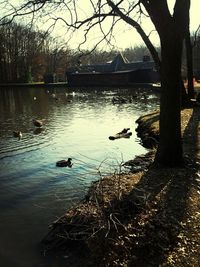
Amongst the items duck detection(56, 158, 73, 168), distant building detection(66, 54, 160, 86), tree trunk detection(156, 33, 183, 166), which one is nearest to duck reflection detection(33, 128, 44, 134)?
duck detection(56, 158, 73, 168)

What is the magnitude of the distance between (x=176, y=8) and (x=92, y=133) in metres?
12.9

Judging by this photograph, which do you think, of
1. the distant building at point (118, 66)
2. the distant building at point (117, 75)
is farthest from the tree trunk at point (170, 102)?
the distant building at point (118, 66)

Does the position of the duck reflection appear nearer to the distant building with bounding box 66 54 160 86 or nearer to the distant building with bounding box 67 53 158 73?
the distant building with bounding box 66 54 160 86

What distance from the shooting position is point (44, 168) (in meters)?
14.2

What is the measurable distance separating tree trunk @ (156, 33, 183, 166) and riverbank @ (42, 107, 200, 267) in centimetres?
80

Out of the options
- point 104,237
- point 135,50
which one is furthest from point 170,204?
point 135,50

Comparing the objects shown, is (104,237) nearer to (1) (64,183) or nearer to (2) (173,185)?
(2) (173,185)

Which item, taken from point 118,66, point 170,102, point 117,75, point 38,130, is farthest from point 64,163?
point 118,66

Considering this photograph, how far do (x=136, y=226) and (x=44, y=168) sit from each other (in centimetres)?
763

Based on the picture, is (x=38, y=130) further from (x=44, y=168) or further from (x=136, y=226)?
(x=136, y=226)

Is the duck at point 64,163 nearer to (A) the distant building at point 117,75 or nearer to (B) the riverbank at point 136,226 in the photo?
(B) the riverbank at point 136,226

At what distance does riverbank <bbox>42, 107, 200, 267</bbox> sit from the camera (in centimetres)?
629

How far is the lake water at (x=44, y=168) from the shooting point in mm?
8336

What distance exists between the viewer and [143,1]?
949cm
